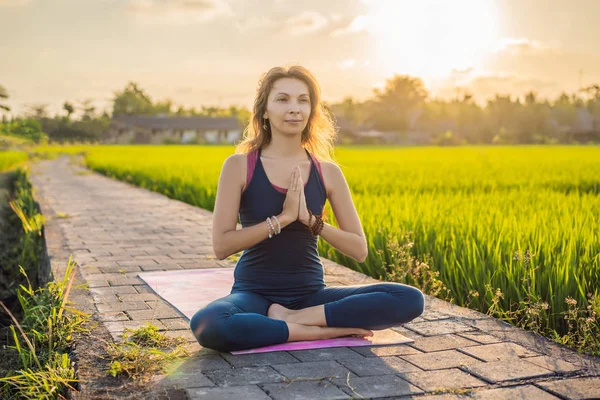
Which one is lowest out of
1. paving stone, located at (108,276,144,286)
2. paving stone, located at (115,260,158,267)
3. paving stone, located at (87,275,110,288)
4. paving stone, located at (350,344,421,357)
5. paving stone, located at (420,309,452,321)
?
paving stone, located at (115,260,158,267)

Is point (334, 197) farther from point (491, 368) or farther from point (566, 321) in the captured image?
point (566, 321)

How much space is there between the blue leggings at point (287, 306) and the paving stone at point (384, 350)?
0.13 metres

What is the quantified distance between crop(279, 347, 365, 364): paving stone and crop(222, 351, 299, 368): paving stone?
0.15 ft

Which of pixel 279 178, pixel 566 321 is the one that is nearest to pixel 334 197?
pixel 279 178

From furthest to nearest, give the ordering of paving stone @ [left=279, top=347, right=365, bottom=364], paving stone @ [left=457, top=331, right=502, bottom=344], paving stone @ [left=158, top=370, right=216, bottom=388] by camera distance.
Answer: paving stone @ [left=457, top=331, right=502, bottom=344] < paving stone @ [left=279, top=347, right=365, bottom=364] < paving stone @ [left=158, top=370, right=216, bottom=388]

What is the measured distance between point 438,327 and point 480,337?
0.84 ft

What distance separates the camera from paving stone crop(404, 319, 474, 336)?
3.77 meters

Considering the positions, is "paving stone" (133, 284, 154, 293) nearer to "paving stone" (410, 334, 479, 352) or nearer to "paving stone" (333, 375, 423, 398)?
"paving stone" (410, 334, 479, 352)

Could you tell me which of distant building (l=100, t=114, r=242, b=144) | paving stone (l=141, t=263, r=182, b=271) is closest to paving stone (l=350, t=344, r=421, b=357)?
paving stone (l=141, t=263, r=182, b=271)

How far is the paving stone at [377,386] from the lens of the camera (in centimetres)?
282

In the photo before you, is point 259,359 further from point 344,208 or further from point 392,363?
point 344,208

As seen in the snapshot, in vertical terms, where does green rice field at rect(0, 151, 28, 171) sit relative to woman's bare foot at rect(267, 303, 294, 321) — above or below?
below

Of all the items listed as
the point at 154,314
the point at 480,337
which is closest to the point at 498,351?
the point at 480,337

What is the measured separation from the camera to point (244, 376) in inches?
119
